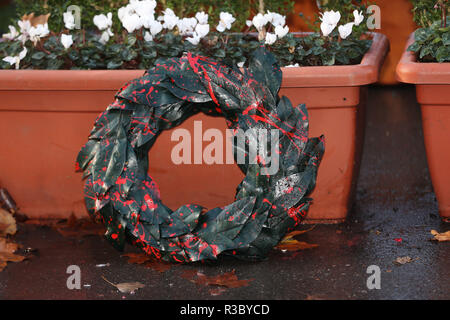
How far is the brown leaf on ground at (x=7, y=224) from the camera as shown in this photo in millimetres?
3107

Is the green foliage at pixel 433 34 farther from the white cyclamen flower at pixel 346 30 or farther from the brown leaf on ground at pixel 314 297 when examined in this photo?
the brown leaf on ground at pixel 314 297

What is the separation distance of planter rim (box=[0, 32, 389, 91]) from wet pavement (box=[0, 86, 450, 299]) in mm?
699

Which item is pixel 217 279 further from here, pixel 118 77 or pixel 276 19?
pixel 276 19

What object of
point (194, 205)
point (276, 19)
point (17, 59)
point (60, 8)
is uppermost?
point (60, 8)

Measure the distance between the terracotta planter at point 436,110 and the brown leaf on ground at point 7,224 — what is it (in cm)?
189

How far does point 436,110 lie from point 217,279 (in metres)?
1.23

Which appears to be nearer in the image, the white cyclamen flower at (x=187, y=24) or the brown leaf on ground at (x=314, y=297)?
the brown leaf on ground at (x=314, y=297)

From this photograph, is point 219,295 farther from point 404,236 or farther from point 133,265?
point 404,236

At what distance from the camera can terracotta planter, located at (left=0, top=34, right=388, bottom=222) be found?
299 centimetres

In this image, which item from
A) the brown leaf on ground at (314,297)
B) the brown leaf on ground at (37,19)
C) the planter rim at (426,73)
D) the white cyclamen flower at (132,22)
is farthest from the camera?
the brown leaf on ground at (37,19)

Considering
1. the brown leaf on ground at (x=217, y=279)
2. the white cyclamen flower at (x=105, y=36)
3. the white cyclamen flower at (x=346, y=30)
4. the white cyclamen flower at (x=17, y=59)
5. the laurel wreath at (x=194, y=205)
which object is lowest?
the brown leaf on ground at (x=217, y=279)

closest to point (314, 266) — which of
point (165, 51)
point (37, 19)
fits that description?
point (165, 51)

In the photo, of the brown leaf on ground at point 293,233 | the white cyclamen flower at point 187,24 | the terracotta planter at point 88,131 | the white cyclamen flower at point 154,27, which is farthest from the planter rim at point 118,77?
the brown leaf on ground at point 293,233

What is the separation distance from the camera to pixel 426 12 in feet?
11.0
